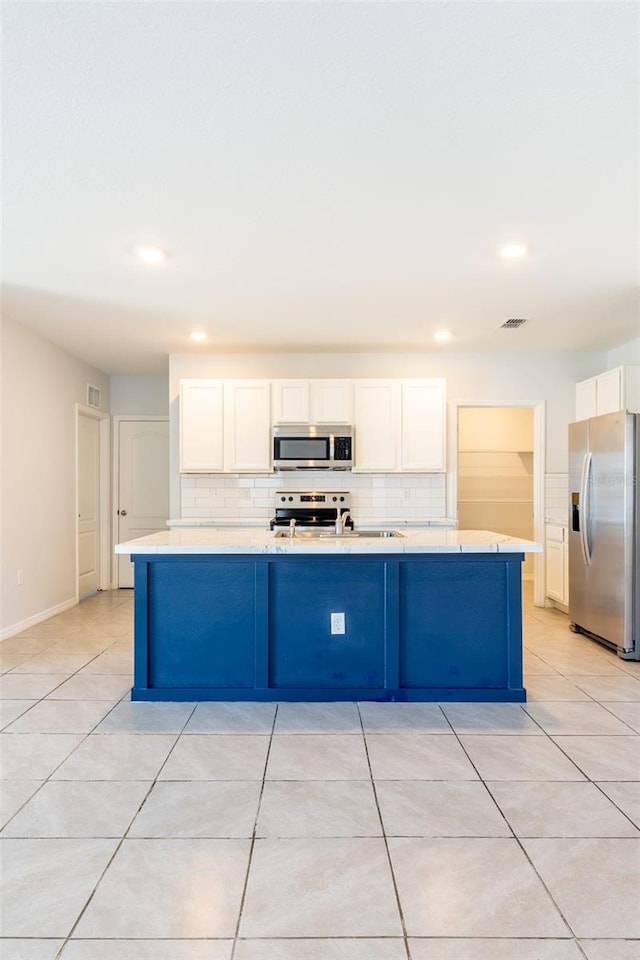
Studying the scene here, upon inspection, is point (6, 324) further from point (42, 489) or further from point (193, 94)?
point (193, 94)

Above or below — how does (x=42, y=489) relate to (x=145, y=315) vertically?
below

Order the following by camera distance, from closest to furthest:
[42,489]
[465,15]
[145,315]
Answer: [465,15], [145,315], [42,489]

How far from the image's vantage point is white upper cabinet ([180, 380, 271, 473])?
214 inches

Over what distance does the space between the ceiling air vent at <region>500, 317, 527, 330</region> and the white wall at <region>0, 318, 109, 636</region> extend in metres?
4.01

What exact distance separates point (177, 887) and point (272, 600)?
1.64 m

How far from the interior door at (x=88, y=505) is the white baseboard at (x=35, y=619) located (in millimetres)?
400

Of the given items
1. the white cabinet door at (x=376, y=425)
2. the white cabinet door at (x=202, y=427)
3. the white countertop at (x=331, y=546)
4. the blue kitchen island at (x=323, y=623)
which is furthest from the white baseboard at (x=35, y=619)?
the white cabinet door at (x=376, y=425)

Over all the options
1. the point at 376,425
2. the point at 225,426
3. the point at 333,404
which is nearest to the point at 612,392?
the point at 376,425

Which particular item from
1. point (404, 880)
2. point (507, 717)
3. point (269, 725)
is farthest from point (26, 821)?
point (507, 717)

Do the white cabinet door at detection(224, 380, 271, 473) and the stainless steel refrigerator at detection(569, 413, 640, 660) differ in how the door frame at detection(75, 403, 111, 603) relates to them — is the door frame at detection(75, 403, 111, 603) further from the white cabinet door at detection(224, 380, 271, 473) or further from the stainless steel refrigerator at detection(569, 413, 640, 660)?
the stainless steel refrigerator at detection(569, 413, 640, 660)

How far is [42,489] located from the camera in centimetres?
515

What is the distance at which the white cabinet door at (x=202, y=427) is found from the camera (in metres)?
5.44

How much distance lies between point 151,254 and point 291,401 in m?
2.31

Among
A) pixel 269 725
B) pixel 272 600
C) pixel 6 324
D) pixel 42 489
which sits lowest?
pixel 269 725
